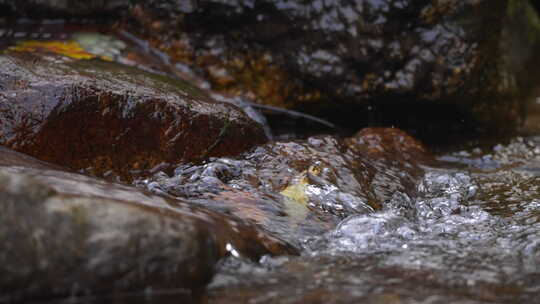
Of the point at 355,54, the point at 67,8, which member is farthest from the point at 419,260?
the point at 67,8

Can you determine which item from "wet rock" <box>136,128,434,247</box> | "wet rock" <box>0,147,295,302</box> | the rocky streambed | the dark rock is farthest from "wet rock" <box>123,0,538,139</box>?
"wet rock" <box>0,147,295,302</box>

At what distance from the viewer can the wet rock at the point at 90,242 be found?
6.06ft

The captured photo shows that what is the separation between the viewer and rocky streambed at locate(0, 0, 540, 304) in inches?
79.0

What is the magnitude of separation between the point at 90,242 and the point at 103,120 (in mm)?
1426

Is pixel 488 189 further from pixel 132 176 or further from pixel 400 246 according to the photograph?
pixel 132 176

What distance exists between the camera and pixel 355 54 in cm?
A: 468

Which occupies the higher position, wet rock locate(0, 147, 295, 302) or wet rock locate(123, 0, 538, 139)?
wet rock locate(123, 0, 538, 139)

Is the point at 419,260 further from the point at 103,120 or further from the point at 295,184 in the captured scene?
the point at 103,120

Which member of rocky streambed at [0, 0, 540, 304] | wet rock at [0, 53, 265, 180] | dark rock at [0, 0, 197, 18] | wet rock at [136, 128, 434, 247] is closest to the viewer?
rocky streambed at [0, 0, 540, 304]

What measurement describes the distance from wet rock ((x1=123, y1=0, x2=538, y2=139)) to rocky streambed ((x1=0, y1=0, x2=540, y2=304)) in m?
0.02

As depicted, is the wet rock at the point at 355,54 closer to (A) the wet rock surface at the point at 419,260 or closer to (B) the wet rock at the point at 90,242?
(A) the wet rock surface at the point at 419,260

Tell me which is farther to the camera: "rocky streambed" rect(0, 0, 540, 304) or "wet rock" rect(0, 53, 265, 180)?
"wet rock" rect(0, 53, 265, 180)

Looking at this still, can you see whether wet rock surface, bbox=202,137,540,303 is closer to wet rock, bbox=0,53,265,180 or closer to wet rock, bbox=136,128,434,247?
wet rock, bbox=136,128,434,247

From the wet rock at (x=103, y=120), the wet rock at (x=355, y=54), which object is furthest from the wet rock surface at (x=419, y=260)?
the wet rock at (x=355, y=54)
